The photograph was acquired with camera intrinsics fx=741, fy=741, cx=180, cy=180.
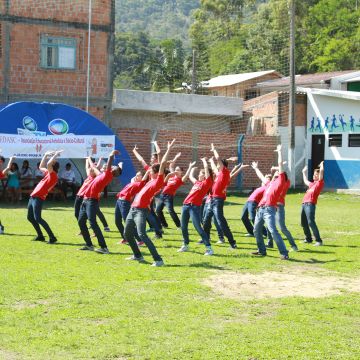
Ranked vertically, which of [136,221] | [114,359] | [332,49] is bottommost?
[114,359]

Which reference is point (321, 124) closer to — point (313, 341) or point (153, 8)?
point (313, 341)

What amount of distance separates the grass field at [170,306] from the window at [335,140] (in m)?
19.1

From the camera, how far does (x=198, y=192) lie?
49.1 feet

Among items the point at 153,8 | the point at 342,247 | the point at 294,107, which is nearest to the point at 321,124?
the point at 294,107

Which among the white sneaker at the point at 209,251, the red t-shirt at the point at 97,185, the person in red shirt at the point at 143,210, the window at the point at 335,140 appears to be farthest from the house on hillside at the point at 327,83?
the person in red shirt at the point at 143,210

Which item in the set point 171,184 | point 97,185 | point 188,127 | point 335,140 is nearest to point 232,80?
point 188,127

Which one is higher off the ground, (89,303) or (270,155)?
(270,155)

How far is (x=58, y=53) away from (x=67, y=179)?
5.56 m

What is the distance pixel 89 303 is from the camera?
9820mm

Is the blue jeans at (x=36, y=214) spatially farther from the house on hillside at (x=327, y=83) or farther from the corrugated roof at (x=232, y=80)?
the corrugated roof at (x=232, y=80)

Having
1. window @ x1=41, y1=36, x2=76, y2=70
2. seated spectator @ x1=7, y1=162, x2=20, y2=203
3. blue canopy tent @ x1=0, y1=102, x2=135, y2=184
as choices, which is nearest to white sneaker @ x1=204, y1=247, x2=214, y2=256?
seated spectator @ x1=7, y1=162, x2=20, y2=203

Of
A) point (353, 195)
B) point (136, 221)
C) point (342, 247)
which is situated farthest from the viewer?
point (353, 195)

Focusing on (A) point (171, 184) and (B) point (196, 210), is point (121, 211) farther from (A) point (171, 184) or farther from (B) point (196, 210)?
(A) point (171, 184)

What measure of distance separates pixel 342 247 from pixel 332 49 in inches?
1722
